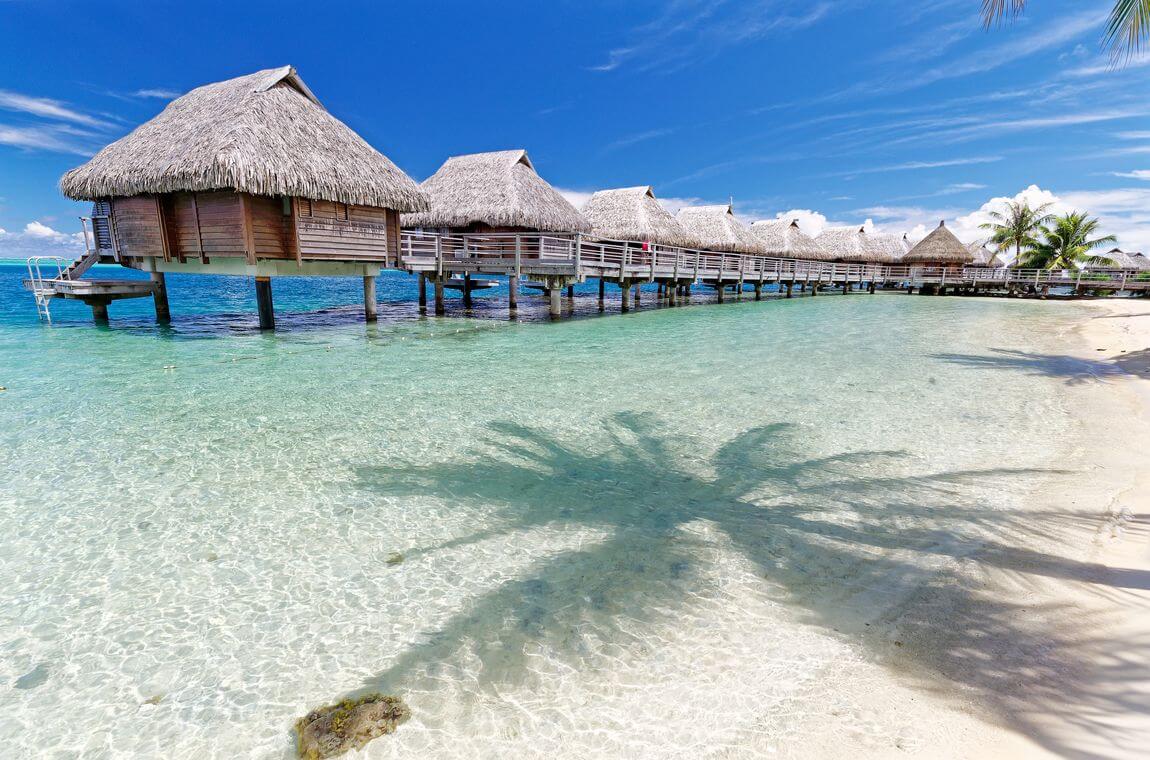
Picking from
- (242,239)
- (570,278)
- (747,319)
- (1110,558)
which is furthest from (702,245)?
(1110,558)

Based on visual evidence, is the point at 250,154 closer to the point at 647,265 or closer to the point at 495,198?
the point at 495,198

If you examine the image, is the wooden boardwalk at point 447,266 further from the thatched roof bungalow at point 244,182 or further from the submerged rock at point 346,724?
the submerged rock at point 346,724

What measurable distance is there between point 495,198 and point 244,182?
866 centimetres

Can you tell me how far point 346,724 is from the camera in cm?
209

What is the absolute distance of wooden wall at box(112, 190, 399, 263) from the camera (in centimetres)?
1109

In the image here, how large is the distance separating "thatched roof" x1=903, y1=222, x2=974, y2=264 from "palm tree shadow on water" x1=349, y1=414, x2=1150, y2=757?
40.3 m

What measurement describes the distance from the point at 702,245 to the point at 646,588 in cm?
2617

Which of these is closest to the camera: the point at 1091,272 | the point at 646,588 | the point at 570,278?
the point at 646,588

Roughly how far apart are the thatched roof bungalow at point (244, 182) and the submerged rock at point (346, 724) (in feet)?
35.9

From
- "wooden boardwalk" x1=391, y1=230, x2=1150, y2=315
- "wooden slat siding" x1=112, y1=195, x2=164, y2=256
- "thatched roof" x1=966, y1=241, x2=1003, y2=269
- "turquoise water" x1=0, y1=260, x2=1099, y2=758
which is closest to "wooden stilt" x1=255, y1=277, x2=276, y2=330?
"wooden slat siding" x1=112, y1=195, x2=164, y2=256

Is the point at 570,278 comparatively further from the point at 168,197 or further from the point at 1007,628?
the point at 1007,628

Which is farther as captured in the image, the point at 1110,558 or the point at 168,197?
the point at 168,197

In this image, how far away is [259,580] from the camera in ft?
10.1

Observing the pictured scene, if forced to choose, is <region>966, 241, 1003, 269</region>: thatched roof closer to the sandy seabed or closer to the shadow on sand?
the shadow on sand
